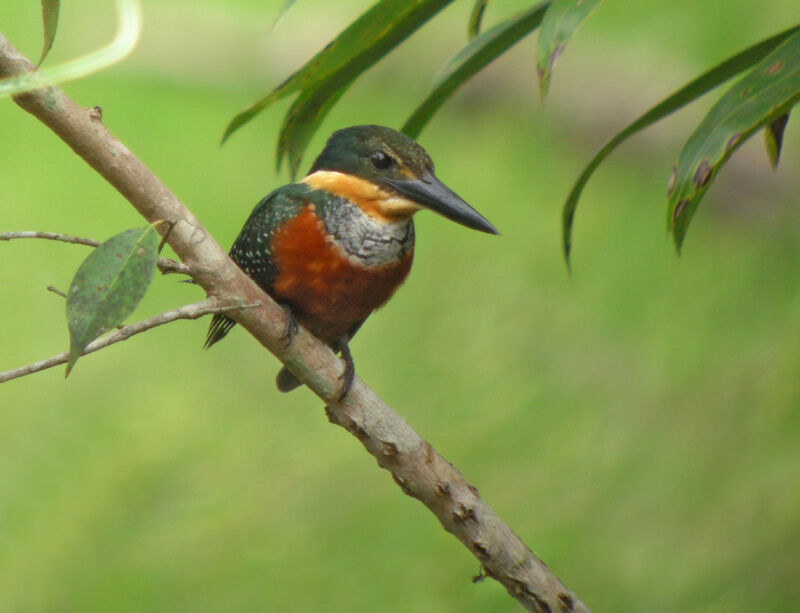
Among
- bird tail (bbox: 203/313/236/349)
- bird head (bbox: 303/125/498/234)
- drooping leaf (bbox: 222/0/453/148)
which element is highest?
drooping leaf (bbox: 222/0/453/148)

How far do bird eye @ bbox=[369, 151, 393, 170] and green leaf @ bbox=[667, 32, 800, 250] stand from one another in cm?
53

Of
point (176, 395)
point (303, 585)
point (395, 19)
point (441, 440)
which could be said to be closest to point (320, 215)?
point (395, 19)

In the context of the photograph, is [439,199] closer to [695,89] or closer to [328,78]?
[328,78]

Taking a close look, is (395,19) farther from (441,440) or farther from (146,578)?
(146,578)

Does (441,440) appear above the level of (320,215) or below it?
below

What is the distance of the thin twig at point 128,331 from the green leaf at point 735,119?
0.42 meters

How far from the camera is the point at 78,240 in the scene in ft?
2.91

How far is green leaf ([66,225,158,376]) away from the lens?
80cm

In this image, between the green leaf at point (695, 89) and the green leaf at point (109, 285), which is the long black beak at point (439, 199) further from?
the green leaf at point (109, 285)

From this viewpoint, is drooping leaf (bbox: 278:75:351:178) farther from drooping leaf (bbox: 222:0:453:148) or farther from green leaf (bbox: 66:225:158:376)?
green leaf (bbox: 66:225:158:376)

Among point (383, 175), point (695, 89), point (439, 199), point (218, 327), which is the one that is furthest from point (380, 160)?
point (695, 89)

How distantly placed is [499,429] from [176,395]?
733 mm

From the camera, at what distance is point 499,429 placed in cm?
196

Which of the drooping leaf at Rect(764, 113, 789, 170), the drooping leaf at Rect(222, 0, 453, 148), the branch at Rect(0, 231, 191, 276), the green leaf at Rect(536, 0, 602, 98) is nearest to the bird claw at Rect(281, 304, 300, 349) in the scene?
the branch at Rect(0, 231, 191, 276)
